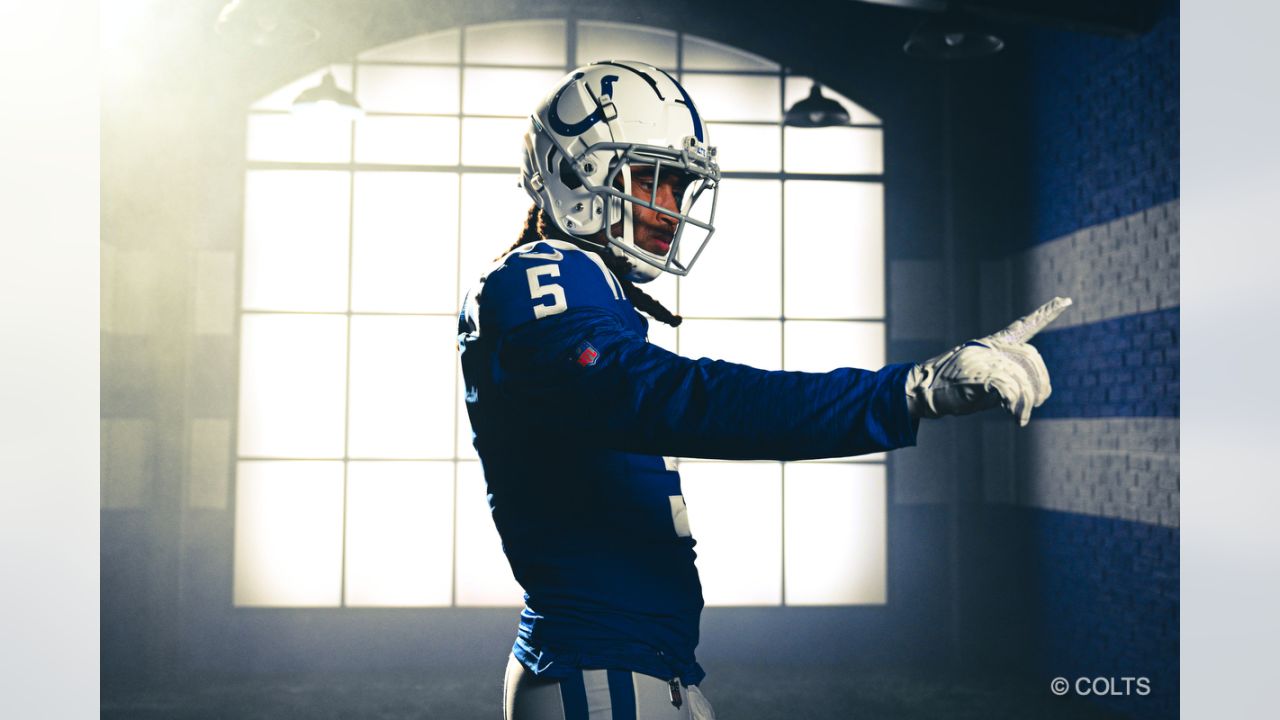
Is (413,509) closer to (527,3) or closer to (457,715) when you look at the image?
(457,715)

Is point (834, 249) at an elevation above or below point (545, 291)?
A: above

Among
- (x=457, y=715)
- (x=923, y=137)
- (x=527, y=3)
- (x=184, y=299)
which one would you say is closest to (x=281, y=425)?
(x=184, y=299)

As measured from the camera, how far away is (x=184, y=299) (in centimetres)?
494

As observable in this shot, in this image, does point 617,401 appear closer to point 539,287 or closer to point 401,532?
point 539,287

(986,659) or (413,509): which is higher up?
(413,509)

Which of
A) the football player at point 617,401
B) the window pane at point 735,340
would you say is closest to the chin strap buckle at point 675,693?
the football player at point 617,401

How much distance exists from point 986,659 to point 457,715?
2549 mm

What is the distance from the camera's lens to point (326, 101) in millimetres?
4109

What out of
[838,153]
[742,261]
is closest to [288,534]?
[742,261]

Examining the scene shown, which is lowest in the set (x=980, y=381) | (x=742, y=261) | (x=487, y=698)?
(x=487, y=698)

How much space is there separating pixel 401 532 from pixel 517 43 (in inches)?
101

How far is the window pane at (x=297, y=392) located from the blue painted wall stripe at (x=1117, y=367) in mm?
3369

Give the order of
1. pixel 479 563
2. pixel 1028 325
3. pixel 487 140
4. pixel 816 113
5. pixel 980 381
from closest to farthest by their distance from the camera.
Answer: pixel 980 381, pixel 1028 325, pixel 816 113, pixel 479 563, pixel 487 140

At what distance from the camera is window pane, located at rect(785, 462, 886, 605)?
17.0 feet
